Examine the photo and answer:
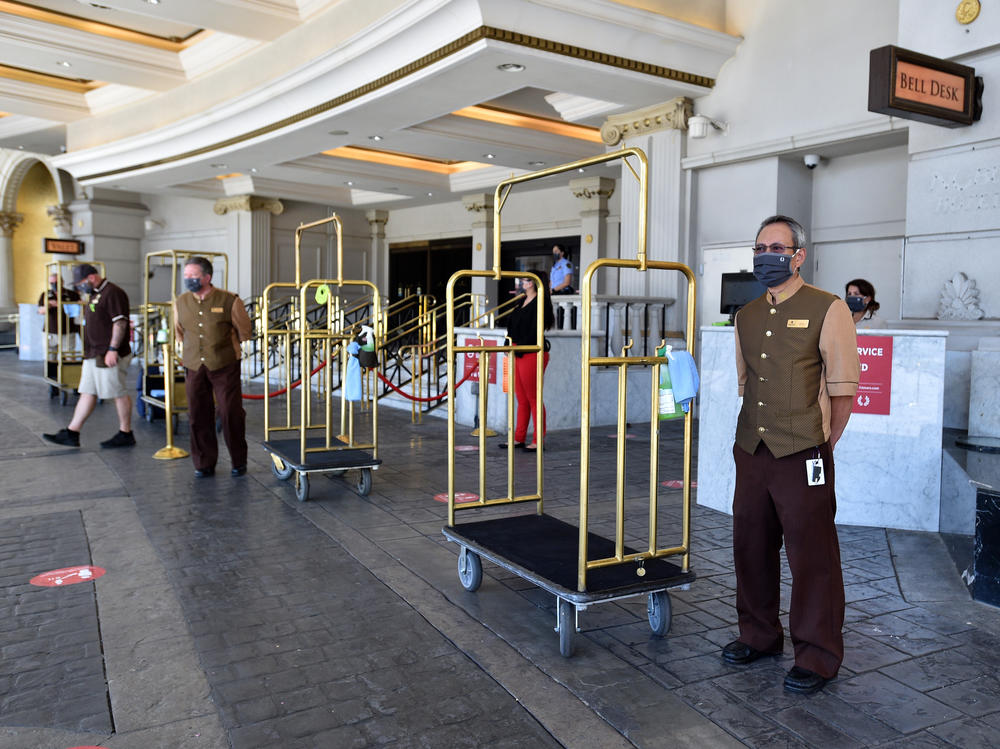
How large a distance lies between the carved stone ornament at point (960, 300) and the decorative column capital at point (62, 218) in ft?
70.7

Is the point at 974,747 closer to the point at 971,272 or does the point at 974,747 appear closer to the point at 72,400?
the point at 971,272

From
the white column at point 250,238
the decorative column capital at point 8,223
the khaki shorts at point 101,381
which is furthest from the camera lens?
the decorative column capital at point 8,223

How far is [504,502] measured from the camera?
4.27 m

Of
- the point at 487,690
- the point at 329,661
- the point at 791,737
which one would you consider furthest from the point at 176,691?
the point at 791,737

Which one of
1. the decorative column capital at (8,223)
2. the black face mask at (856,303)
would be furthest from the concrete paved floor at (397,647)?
the decorative column capital at (8,223)

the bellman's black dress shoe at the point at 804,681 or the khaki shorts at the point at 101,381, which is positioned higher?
the khaki shorts at the point at 101,381

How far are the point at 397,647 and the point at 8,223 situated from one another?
24.4 meters

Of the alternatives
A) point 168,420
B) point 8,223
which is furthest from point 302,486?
point 8,223

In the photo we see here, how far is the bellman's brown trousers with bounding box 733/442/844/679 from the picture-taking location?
2941 millimetres

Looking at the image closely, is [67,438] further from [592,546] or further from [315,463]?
[592,546]

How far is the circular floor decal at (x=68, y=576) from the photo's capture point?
4.05 metres

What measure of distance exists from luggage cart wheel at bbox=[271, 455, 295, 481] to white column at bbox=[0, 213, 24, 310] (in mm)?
20717

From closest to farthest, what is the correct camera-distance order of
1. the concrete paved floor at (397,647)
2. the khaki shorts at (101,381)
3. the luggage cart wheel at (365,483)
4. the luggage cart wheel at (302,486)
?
the concrete paved floor at (397,647) → the luggage cart wheel at (302,486) → the luggage cart wheel at (365,483) → the khaki shorts at (101,381)

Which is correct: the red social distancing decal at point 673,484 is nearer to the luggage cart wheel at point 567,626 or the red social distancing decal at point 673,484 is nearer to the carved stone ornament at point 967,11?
the luggage cart wheel at point 567,626
